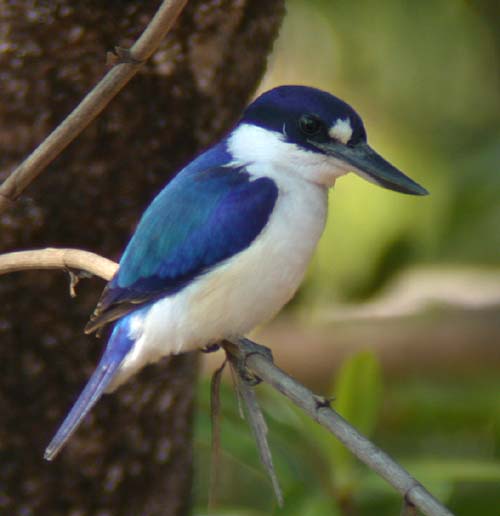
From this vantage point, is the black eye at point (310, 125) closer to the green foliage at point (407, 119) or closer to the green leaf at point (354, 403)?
the green leaf at point (354, 403)

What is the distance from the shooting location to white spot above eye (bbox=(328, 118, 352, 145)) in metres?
2.04

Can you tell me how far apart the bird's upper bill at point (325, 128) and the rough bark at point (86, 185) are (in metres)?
0.16

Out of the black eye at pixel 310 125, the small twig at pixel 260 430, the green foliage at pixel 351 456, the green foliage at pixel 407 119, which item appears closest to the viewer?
the small twig at pixel 260 430

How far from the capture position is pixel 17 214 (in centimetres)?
215

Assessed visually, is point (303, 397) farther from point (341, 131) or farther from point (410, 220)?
point (410, 220)

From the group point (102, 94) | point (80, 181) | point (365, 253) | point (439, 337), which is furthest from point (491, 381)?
point (102, 94)

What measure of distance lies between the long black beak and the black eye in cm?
2

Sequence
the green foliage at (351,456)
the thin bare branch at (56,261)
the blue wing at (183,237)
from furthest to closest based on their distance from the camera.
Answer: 1. the green foliage at (351,456)
2. the blue wing at (183,237)
3. the thin bare branch at (56,261)

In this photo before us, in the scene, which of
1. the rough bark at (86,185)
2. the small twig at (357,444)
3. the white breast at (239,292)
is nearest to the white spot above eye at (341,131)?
the white breast at (239,292)

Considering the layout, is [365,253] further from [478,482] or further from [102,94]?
[102,94]

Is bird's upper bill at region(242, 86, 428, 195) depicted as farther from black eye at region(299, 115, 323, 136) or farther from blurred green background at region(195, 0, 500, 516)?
blurred green background at region(195, 0, 500, 516)

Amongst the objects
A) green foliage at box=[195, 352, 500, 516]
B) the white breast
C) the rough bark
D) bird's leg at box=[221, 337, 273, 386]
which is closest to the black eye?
the white breast

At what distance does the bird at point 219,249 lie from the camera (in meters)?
1.96

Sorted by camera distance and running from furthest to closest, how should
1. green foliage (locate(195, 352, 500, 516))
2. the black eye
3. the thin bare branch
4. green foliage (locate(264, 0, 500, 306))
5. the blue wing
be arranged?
green foliage (locate(264, 0, 500, 306))
green foliage (locate(195, 352, 500, 516))
the black eye
the blue wing
the thin bare branch
